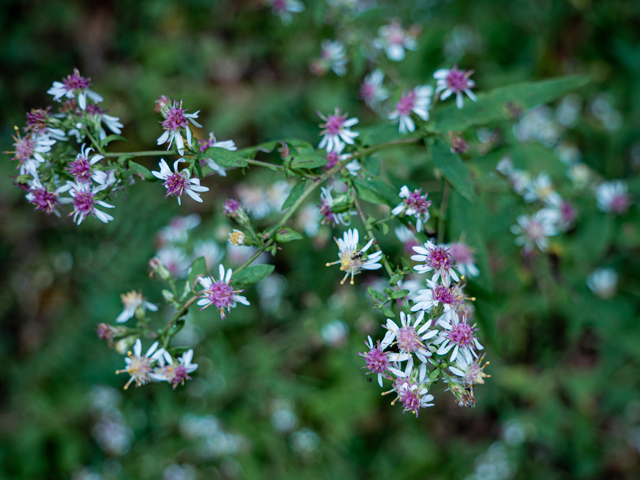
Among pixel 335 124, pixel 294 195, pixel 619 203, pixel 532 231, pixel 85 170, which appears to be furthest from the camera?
pixel 619 203

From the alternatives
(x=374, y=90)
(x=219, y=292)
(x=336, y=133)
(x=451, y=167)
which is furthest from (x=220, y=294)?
(x=374, y=90)

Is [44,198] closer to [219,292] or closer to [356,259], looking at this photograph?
[219,292]

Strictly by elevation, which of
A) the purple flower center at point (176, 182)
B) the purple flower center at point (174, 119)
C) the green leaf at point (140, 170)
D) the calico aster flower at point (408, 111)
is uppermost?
the calico aster flower at point (408, 111)

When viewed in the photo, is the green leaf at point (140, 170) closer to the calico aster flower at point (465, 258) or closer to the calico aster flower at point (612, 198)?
the calico aster flower at point (465, 258)

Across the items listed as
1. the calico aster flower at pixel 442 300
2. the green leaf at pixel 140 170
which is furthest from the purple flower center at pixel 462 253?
the green leaf at pixel 140 170

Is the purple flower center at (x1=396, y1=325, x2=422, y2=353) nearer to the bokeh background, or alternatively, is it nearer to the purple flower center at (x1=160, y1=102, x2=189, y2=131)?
the purple flower center at (x1=160, y1=102, x2=189, y2=131)

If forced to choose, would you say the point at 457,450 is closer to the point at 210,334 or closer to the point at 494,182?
the point at 210,334

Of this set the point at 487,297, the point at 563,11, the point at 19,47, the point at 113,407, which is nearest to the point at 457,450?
the point at 487,297
